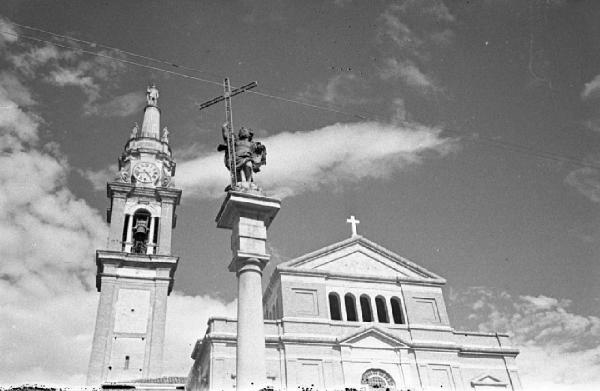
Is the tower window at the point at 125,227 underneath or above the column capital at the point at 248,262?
above

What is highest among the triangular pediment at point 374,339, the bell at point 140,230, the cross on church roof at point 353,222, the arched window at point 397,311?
the bell at point 140,230

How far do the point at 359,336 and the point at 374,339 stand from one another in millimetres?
860

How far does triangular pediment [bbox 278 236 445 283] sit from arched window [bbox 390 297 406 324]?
4.24ft

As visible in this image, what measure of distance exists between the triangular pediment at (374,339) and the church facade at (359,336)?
5cm

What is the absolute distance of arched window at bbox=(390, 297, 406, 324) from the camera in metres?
31.0

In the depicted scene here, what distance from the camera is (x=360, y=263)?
1271 inches

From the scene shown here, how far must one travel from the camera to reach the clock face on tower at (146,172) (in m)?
36.2

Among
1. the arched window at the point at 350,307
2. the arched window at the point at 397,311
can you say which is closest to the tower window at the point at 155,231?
the arched window at the point at 350,307

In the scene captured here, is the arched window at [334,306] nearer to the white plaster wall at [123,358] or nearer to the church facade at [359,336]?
the church facade at [359,336]

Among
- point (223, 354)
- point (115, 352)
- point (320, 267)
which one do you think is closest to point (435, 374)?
point (320, 267)

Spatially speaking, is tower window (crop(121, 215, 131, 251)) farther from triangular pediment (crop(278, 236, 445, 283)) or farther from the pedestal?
the pedestal

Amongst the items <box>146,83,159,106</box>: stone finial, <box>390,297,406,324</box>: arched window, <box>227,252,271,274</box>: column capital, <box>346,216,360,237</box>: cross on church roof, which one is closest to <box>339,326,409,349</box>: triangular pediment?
<box>390,297,406,324</box>: arched window

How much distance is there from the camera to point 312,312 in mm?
29547

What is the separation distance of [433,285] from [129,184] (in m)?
19.2
